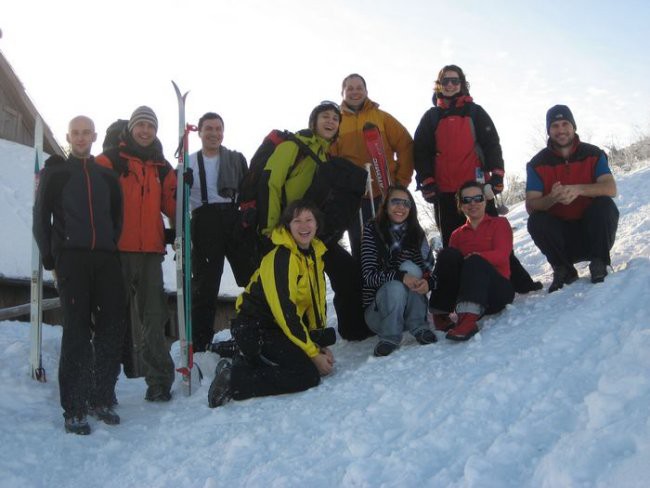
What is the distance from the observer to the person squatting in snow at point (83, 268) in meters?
4.16

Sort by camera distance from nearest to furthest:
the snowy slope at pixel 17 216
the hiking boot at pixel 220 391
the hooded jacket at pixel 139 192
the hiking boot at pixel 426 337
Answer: the hiking boot at pixel 220 391, the hiking boot at pixel 426 337, the hooded jacket at pixel 139 192, the snowy slope at pixel 17 216

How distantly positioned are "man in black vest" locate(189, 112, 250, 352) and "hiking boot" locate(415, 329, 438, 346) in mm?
1889

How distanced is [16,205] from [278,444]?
11.1 meters

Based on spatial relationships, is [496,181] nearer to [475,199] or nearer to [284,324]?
[475,199]

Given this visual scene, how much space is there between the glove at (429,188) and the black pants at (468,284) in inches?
38.5

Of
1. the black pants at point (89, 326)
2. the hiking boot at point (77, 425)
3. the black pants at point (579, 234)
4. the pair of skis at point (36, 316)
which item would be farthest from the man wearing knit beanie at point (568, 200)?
the pair of skis at point (36, 316)

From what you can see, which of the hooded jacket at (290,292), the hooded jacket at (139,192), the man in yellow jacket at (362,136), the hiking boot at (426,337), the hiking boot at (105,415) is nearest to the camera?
the hiking boot at (105,415)

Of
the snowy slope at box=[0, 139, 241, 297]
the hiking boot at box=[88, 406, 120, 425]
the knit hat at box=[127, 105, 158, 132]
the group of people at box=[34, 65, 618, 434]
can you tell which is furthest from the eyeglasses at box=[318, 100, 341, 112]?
the snowy slope at box=[0, 139, 241, 297]

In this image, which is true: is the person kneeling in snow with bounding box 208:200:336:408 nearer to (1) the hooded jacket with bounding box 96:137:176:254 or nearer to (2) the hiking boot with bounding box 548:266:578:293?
(1) the hooded jacket with bounding box 96:137:176:254

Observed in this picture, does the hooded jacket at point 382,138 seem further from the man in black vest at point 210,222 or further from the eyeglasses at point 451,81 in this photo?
the man in black vest at point 210,222

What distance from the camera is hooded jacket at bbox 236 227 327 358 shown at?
A: 4.59 meters

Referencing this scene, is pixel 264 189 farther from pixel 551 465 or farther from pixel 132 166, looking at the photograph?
pixel 551 465

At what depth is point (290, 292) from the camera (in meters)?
4.61

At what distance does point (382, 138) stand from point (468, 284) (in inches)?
82.8
